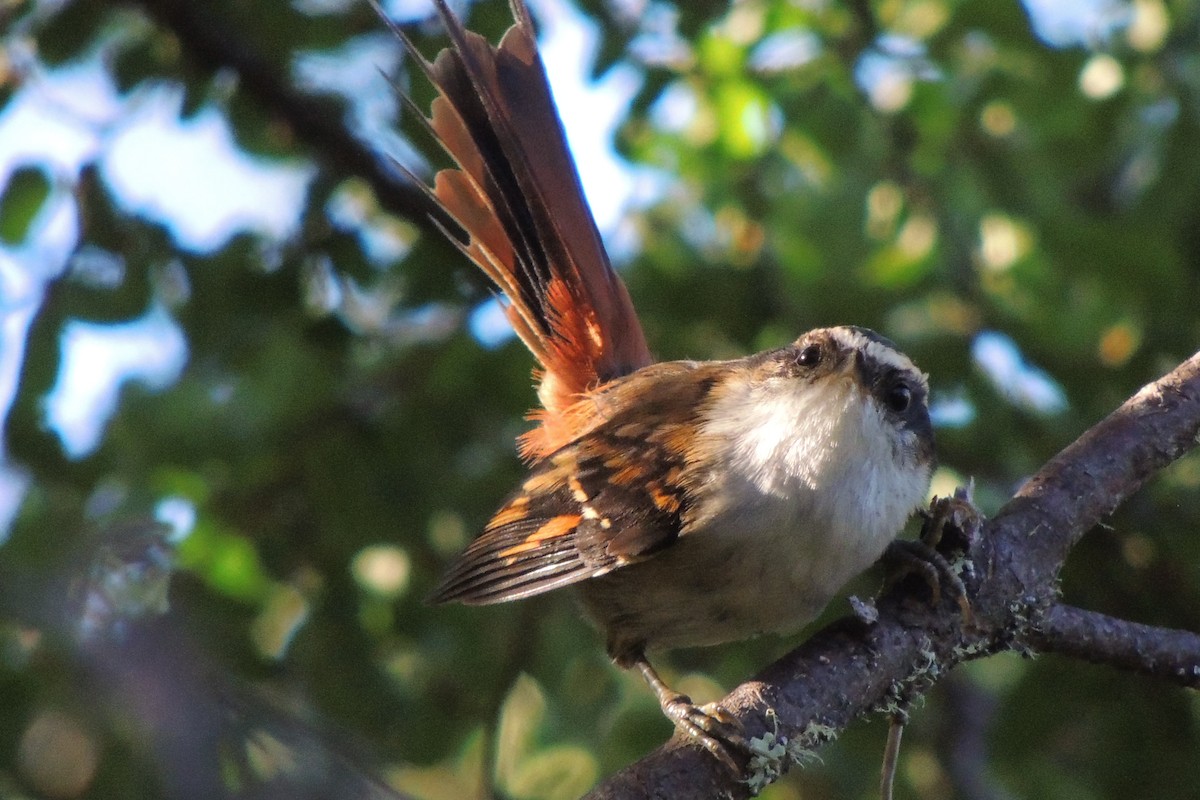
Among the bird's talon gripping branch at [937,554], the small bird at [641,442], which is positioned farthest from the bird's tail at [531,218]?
the bird's talon gripping branch at [937,554]

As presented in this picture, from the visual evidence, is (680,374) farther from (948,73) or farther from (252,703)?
(252,703)

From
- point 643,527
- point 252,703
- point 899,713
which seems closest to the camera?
point 252,703

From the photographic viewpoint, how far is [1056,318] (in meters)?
4.11

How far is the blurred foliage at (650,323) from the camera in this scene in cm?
375

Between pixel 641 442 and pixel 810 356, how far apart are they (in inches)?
20.0

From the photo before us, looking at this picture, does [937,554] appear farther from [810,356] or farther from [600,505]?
[600,505]

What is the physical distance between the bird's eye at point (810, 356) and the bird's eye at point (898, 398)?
183 millimetres

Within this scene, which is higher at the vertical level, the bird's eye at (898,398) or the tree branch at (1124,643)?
the bird's eye at (898,398)

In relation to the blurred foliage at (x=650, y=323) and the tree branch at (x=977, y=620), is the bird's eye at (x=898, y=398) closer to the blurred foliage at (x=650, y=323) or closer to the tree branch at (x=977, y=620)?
the tree branch at (x=977, y=620)

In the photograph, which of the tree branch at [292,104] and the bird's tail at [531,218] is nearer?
the bird's tail at [531,218]

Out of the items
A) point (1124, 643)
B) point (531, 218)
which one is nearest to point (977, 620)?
point (1124, 643)

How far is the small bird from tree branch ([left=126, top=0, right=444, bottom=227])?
1.08ft

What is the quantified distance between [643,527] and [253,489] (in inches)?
62.1

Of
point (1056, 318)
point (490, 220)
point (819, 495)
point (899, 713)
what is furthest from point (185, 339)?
point (1056, 318)
